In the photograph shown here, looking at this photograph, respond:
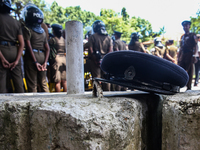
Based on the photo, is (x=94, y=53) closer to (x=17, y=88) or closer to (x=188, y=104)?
(x=17, y=88)

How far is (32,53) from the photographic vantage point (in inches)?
139

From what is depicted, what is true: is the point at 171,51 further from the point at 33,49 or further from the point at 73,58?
the point at 73,58

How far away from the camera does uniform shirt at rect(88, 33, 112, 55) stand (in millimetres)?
4664

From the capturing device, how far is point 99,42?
467cm

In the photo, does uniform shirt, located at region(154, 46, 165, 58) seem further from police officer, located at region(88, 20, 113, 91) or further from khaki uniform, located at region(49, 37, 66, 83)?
khaki uniform, located at region(49, 37, 66, 83)

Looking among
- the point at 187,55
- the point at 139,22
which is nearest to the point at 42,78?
the point at 187,55

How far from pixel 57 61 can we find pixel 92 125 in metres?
3.73

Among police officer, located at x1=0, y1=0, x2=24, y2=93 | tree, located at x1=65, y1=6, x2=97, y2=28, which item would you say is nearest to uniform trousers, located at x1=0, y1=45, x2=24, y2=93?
police officer, located at x1=0, y1=0, x2=24, y2=93

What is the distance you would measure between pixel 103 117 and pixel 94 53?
362 centimetres

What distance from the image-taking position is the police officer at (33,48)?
3.55 meters

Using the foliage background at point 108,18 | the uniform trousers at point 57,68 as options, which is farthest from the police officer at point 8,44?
the foliage background at point 108,18

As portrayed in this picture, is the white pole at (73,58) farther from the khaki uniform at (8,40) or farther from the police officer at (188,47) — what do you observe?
the police officer at (188,47)

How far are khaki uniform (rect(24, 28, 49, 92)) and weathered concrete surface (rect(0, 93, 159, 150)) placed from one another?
220cm

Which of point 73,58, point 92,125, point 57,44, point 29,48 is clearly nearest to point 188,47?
point 57,44
